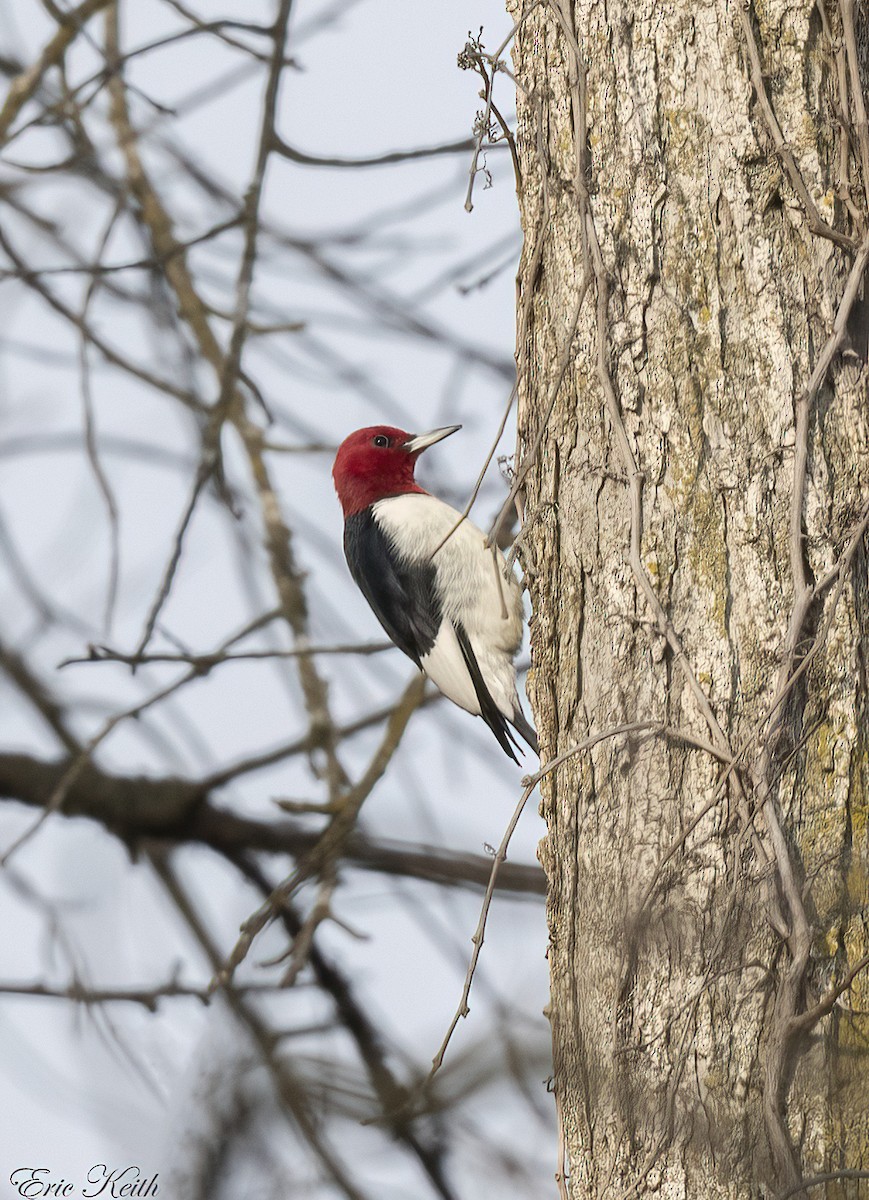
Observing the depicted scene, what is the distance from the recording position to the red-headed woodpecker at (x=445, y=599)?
3564mm

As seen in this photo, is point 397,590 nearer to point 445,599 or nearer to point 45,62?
point 445,599

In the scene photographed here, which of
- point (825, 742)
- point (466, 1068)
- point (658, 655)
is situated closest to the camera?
point (825, 742)

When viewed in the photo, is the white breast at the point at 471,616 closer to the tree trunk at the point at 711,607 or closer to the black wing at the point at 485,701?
the black wing at the point at 485,701

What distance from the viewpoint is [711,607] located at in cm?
202

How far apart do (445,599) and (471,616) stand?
103 mm

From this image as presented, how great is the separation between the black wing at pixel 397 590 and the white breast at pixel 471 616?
0.03 m

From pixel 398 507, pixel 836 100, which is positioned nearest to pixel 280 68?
pixel 398 507

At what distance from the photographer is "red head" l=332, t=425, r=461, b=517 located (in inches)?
163

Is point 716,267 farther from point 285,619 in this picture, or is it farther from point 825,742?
point 285,619

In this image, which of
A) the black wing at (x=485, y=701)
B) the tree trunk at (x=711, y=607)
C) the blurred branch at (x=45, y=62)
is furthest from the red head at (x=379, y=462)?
the tree trunk at (x=711, y=607)

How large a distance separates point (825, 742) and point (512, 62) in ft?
4.83

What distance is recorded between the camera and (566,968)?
216 centimetres

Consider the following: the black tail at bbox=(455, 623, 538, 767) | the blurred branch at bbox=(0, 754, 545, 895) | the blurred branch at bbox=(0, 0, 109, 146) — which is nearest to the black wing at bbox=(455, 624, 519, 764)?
the black tail at bbox=(455, 623, 538, 767)

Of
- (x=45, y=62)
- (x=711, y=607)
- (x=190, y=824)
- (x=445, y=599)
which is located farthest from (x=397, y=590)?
(x=45, y=62)
